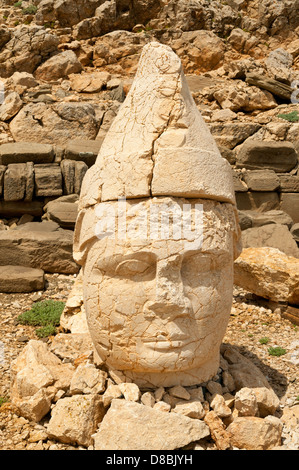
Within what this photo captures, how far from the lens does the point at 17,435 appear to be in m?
3.14

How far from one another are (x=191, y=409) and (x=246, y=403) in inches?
18.6

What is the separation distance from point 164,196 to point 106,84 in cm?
1744

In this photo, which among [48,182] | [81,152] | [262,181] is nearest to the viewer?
[48,182]

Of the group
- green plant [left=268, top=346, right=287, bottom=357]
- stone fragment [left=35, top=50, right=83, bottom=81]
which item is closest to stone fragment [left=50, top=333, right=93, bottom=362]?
green plant [left=268, top=346, right=287, bottom=357]

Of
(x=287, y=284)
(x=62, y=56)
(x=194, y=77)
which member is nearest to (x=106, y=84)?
(x=62, y=56)

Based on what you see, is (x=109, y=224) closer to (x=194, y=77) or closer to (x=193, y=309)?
(x=193, y=309)

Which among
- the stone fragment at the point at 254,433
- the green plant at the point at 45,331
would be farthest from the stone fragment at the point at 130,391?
the green plant at the point at 45,331

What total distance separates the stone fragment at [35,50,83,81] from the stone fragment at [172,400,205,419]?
19.7 metres

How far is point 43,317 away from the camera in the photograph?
19.0 ft

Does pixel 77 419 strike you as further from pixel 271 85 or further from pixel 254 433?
pixel 271 85

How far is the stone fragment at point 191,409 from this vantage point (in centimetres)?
297

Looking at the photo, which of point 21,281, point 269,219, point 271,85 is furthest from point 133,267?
Answer: point 271,85

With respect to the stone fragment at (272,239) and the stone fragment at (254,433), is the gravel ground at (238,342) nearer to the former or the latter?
the stone fragment at (254,433)

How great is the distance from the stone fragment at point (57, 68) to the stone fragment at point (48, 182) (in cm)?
1116
